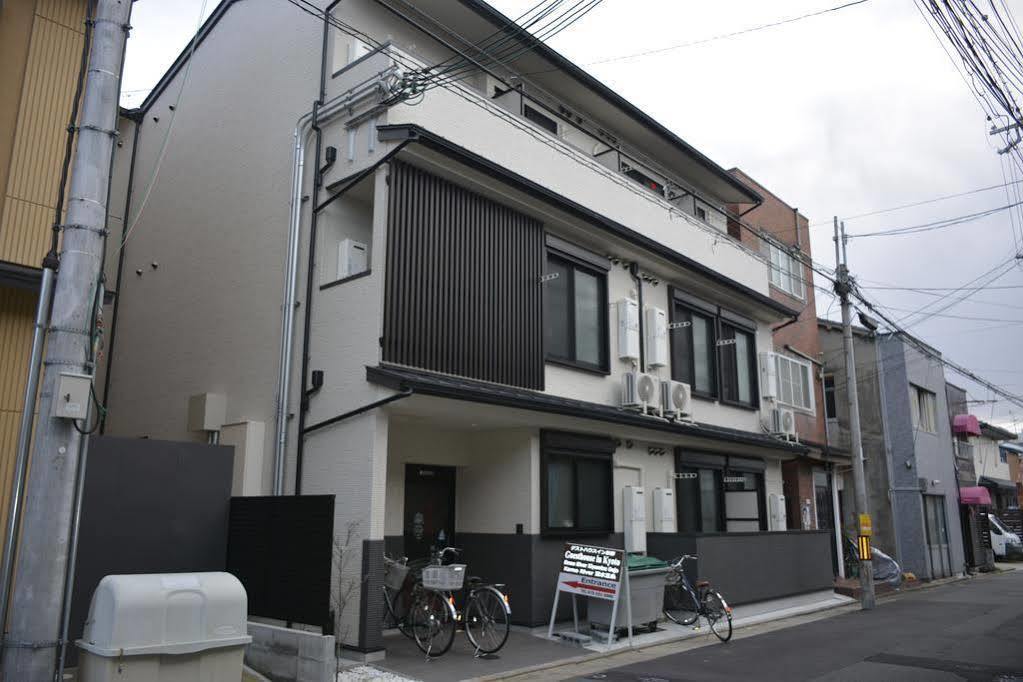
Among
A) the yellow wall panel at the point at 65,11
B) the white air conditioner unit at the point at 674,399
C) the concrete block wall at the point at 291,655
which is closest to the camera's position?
the concrete block wall at the point at 291,655

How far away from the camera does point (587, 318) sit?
48.7ft

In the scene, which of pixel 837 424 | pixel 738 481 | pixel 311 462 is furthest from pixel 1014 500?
pixel 311 462

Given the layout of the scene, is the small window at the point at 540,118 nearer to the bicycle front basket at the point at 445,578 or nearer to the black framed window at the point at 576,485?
the black framed window at the point at 576,485

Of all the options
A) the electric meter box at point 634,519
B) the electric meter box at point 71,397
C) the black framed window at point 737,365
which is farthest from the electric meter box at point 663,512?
the electric meter box at point 71,397

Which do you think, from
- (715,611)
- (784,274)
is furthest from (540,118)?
(784,274)

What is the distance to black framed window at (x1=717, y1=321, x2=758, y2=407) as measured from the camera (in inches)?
745

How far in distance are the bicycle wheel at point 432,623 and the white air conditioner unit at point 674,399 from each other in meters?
6.91

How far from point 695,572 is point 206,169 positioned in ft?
38.2

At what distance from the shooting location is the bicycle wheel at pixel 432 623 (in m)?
9.94

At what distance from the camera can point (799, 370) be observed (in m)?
21.8

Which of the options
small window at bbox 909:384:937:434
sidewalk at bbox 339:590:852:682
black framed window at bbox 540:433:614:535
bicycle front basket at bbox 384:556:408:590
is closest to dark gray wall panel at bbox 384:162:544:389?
black framed window at bbox 540:433:614:535

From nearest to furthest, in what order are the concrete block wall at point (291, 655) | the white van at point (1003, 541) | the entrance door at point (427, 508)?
1. the concrete block wall at point (291, 655)
2. the entrance door at point (427, 508)
3. the white van at point (1003, 541)

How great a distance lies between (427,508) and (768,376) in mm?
10884

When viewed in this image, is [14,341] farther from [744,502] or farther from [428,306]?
[744,502]
